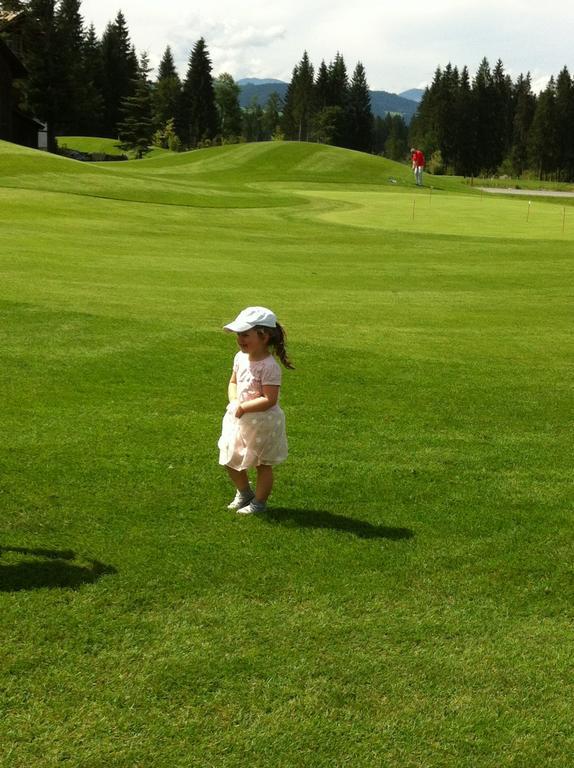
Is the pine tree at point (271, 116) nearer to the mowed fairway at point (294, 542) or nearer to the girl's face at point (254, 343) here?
the mowed fairway at point (294, 542)

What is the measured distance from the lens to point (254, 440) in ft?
20.7

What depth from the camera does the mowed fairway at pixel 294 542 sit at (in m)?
4.09

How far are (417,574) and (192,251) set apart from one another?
16.5 meters

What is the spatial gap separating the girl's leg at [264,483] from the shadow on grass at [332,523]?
140 millimetres

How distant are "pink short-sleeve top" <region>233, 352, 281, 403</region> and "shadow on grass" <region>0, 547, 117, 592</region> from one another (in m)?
1.71

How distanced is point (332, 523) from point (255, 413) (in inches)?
41.8

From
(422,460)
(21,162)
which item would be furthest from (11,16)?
(422,460)

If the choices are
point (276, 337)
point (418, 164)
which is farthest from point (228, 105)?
point (276, 337)

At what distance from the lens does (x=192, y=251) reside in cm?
2103

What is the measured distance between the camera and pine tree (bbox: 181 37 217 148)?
118 meters

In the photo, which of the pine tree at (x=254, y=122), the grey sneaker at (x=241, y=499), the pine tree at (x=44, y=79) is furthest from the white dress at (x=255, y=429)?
the pine tree at (x=254, y=122)

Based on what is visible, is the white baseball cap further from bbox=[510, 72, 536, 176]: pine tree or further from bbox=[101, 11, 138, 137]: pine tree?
bbox=[510, 72, 536, 176]: pine tree

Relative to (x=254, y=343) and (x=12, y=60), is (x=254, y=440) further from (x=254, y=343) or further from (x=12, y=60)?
(x=12, y=60)

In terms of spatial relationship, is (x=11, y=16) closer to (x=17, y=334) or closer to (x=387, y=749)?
(x=17, y=334)
